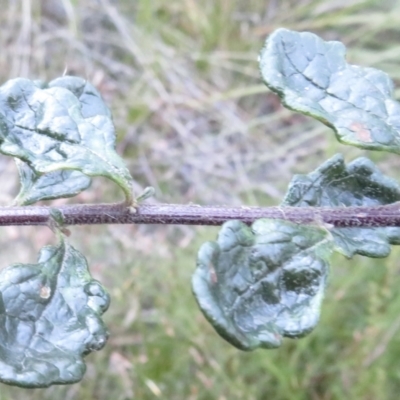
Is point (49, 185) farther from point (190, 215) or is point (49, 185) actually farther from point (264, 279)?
point (264, 279)

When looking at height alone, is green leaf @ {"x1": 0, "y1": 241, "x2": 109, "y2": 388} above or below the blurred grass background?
above

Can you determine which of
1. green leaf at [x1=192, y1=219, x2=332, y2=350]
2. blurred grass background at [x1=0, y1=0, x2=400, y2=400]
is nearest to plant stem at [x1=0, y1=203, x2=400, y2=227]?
green leaf at [x1=192, y1=219, x2=332, y2=350]

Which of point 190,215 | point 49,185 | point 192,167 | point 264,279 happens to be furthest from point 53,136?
point 192,167

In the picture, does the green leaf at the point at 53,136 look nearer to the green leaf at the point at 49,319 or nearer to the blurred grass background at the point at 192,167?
the green leaf at the point at 49,319

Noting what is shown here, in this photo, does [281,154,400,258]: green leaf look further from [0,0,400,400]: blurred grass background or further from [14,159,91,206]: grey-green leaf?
[0,0,400,400]: blurred grass background

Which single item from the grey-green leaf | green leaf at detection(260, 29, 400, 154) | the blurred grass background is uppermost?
green leaf at detection(260, 29, 400, 154)

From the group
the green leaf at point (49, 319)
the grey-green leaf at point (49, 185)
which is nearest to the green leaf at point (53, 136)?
the grey-green leaf at point (49, 185)

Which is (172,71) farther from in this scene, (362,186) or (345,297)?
(362,186)
